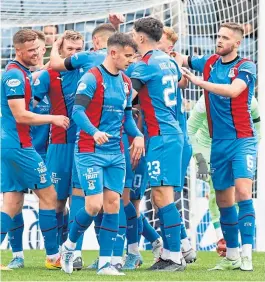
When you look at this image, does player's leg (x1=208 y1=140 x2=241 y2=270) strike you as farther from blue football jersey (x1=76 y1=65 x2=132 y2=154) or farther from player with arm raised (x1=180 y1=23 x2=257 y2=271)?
blue football jersey (x1=76 y1=65 x2=132 y2=154)

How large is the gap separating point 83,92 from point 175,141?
3.31 feet

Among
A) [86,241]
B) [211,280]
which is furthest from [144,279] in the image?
[86,241]

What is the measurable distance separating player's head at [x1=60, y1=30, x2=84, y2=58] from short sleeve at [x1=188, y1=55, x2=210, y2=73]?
1075mm

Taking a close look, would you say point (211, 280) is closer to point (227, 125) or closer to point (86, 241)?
point (227, 125)

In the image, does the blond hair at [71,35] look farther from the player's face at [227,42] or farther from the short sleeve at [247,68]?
the short sleeve at [247,68]

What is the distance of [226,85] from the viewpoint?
8.88 meters

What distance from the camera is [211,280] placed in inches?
317

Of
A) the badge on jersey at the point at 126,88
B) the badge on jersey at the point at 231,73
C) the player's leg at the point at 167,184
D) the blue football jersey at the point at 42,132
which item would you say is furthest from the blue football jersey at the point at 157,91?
the blue football jersey at the point at 42,132

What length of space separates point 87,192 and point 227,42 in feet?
6.41

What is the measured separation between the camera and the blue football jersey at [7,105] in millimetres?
8750

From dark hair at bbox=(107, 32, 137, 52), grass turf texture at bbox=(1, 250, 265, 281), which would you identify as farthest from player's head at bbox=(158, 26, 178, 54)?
grass turf texture at bbox=(1, 250, 265, 281)

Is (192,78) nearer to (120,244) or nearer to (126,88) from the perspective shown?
(126,88)

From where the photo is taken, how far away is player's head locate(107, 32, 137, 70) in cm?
850

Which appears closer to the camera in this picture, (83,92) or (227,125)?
(83,92)
